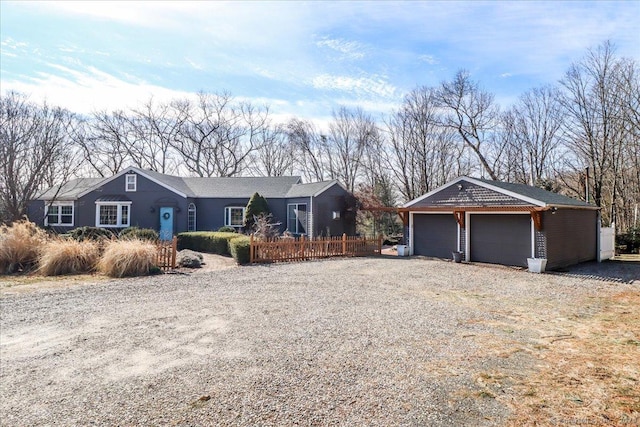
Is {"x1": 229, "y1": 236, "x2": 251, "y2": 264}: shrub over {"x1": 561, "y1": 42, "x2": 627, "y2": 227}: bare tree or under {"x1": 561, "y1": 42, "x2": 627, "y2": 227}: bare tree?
under

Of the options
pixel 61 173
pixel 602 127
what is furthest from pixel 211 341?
pixel 602 127

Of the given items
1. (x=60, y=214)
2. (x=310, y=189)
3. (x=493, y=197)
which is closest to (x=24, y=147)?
(x=60, y=214)

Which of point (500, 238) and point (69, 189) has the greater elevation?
point (69, 189)

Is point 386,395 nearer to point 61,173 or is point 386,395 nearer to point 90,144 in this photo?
point 61,173

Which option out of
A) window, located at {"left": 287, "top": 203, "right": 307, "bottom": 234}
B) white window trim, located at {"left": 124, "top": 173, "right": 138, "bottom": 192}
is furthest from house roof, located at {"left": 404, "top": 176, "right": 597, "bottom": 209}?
white window trim, located at {"left": 124, "top": 173, "right": 138, "bottom": 192}

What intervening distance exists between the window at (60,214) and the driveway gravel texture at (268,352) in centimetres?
1513

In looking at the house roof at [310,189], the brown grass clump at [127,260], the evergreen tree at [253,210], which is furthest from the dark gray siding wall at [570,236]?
the evergreen tree at [253,210]

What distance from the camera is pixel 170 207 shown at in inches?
834

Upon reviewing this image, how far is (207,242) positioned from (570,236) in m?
15.7

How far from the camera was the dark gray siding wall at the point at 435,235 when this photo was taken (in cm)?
1537

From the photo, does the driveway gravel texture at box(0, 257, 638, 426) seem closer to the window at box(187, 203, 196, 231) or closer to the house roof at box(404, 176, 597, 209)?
the house roof at box(404, 176, 597, 209)

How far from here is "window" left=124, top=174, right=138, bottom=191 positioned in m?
21.4

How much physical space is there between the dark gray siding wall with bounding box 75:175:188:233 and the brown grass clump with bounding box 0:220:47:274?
932cm

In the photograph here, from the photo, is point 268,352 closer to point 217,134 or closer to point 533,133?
point 533,133
